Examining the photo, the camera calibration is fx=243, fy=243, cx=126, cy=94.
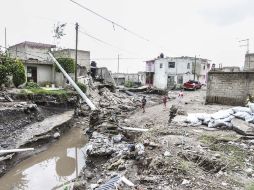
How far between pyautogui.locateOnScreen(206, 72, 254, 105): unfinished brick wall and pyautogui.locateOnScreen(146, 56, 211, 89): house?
18.7 metres

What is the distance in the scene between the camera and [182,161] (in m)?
6.99

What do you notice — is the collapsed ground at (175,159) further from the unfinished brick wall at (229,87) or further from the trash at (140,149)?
the unfinished brick wall at (229,87)

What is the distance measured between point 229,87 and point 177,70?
20.0 meters

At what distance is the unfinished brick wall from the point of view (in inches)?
675

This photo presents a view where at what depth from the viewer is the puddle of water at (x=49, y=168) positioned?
948cm

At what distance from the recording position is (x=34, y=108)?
16859 mm

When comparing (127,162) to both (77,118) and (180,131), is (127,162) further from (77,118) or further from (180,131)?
(77,118)

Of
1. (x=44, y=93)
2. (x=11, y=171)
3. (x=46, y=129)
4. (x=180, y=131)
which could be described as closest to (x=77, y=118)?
(x=44, y=93)

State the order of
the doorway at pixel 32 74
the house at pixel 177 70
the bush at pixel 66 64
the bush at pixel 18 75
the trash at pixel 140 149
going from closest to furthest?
1. the trash at pixel 140 149
2. the bush at pixel 18 75
3. the doorway at pixel 32 74
4. the bush at pixel 66 64
5. the house at pixel 177 70

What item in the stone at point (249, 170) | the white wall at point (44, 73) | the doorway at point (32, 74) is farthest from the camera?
the white wall at point (44, 73)

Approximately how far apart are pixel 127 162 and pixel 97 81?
26.2 metres

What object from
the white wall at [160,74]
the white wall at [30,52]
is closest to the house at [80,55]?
the white wall at [30,52]

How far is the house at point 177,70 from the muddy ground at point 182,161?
2767 cm

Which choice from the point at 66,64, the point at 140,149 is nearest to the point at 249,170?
the point at 140,149
